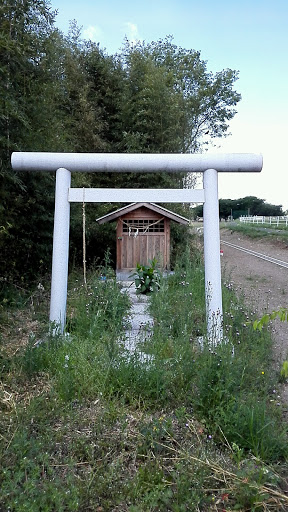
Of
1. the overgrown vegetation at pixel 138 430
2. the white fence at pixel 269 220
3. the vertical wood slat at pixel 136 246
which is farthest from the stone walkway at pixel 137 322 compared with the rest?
the white fence at pixel 269 220

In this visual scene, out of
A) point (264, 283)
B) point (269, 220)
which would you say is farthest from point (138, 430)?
point (269, 220)

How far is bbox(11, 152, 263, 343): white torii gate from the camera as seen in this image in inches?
186

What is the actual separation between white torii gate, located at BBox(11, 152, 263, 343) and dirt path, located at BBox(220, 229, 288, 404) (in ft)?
3.49

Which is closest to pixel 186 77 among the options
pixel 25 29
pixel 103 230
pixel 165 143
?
pixel 165 143

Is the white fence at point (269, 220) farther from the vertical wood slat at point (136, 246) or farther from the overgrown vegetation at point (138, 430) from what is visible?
the overgrown vegetation at point (138, 430)

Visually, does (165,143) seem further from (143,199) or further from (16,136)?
(143,199)

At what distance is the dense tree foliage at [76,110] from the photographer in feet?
20.9

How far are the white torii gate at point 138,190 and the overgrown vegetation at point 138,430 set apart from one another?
996 millimetres

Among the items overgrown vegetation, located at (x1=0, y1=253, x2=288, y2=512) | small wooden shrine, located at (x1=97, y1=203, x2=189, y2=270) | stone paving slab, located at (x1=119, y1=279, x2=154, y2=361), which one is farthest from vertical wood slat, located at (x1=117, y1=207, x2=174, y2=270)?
overgrown vegetation, located at (x1=0, y1=253, x2=288, y2=512)

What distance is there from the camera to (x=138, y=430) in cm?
Result: 278

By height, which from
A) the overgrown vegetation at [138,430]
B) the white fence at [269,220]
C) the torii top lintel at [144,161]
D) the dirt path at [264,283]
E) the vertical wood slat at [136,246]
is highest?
the white fence at [269,220]

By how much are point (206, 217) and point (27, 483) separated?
10.9ft

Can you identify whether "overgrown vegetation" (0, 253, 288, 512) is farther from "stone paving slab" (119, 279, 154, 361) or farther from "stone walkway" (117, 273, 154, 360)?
"stone walkway" (117, 273, 154, 360)

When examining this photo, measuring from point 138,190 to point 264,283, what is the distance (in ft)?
20.1
